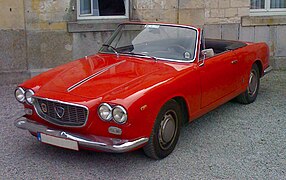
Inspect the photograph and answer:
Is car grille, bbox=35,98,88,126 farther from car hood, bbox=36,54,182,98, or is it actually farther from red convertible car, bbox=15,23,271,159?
car hood, bbox=36,54,182,98

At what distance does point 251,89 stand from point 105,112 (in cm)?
346

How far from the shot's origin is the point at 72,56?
26.3 feet

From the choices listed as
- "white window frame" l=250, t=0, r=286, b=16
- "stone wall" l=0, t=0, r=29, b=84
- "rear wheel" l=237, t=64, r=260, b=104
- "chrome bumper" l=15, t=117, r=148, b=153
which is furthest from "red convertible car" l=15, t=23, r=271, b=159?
"white window frame" l=250, t=0, r=286, b=16

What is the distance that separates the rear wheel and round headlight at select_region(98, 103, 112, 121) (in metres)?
3.15

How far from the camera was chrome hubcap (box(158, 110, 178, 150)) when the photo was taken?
421cm

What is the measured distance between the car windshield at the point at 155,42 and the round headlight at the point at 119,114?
1392 millimetres

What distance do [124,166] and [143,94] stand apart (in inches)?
33.7

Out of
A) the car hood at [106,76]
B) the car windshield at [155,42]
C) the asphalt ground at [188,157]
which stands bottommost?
the asphalt ground at [188,157]

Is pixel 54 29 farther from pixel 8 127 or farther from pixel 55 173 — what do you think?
pixel 55 173

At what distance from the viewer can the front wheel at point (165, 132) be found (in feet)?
13.4

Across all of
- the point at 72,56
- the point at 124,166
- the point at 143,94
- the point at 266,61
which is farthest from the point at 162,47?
the point at 72,56

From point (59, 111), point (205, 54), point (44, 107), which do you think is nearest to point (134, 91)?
point (59, 111)

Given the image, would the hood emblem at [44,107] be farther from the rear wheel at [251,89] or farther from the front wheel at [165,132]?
the rear wheel at [251,89]

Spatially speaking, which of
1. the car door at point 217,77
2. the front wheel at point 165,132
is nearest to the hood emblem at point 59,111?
the front wheel at point 165,132
